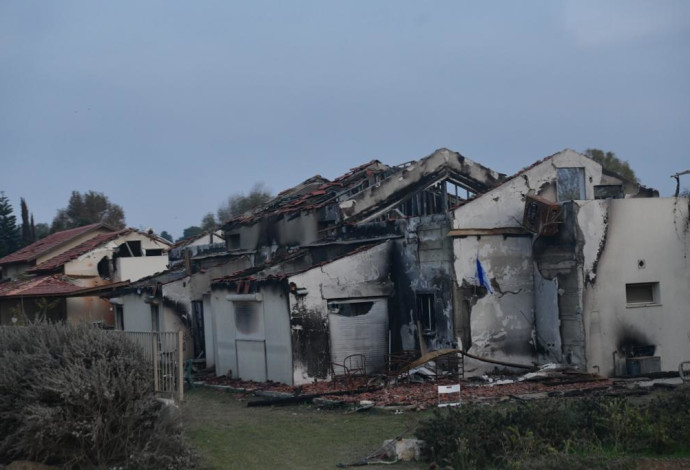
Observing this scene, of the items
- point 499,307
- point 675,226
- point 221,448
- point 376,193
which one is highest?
point 376,193

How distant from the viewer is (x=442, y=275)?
72.0 ft

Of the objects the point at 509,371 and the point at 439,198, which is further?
the point at 439,198

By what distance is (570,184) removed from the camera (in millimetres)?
24406

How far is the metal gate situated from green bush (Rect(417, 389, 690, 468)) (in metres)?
4.06

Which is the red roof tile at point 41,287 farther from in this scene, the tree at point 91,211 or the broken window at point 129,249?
the tree at point 91,211

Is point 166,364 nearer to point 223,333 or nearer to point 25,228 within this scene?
point 223,333

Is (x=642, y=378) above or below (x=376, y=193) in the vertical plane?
below

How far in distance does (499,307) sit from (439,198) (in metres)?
6.23

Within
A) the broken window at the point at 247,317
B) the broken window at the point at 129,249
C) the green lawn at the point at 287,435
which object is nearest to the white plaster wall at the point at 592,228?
the green lawn at the point at 287,435

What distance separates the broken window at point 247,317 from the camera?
923 inches

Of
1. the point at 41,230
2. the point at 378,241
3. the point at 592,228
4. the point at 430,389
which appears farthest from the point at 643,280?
the point at 41,230

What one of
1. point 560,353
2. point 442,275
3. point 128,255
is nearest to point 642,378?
point 560,353

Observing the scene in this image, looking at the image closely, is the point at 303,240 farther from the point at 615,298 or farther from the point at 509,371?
the point at 615,298

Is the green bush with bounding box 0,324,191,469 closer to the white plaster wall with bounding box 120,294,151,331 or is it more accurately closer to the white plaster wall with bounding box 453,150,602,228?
the white plaster wall with bounding box 453,150,602,228
